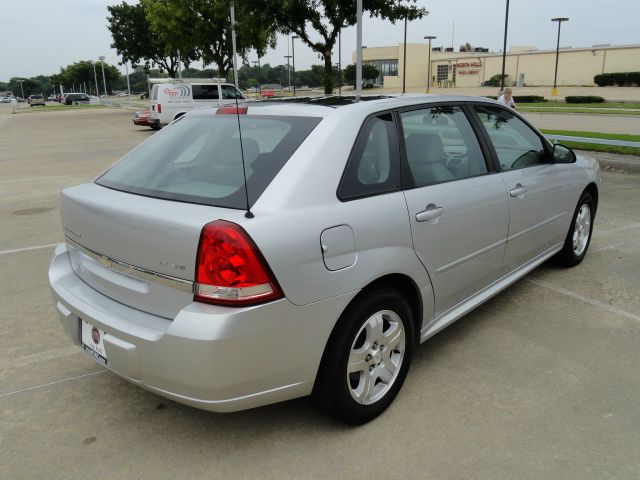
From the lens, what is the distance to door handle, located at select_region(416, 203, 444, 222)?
9.55ft

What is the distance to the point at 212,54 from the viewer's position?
3462cm

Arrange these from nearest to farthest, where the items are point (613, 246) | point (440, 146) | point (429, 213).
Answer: point (429, 213)
point (440, 146)
point (613, 246)

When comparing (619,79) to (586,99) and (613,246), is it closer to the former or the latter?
(586,99)

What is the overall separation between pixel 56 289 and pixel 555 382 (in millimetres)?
2796

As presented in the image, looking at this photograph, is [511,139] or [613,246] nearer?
[511,139]

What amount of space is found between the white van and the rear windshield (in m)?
19.4

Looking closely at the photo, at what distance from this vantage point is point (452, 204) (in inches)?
124

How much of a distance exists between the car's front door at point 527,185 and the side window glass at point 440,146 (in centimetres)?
22

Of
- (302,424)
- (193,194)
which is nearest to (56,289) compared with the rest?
(193,194)

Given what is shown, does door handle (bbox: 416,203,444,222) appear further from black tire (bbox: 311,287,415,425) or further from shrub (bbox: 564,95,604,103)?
shrub (bbox: 564,95,604,103)

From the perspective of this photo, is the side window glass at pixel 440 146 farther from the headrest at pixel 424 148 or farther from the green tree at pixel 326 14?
the green tree at pixel 326 14

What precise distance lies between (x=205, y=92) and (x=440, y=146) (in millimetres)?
21176

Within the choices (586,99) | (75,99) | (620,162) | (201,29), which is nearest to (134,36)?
(201,29)

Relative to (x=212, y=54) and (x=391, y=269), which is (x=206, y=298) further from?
(x=212, y=54)
